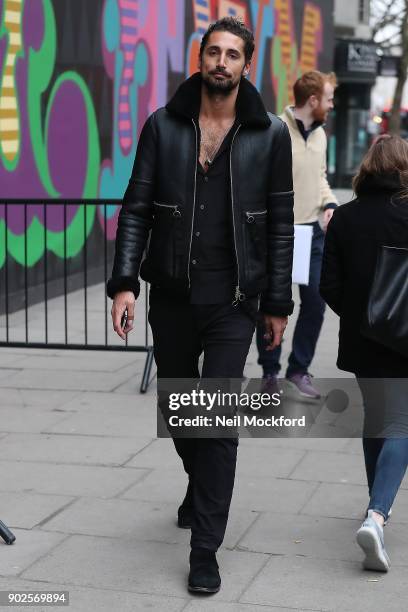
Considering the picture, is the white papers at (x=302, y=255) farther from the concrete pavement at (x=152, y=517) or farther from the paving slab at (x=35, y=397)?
the paving slab at (x=35, y=397)

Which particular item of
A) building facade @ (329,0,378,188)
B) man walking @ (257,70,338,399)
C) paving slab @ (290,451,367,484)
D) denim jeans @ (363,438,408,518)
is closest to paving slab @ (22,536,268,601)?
denim jeans @ (363,438,408,518)

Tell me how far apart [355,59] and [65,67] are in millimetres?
20151

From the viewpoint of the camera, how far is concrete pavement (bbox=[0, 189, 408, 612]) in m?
4.12

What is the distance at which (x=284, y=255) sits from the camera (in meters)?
4.42

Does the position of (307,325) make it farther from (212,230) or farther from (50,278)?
(50,278)

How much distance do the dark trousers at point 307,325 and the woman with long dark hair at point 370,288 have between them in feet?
8.11

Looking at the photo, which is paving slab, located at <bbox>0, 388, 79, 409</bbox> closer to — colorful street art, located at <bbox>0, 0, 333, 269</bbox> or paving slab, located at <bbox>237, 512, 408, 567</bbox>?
colorful street art, located at <bbox>0, 0, 333, 269</bbox>

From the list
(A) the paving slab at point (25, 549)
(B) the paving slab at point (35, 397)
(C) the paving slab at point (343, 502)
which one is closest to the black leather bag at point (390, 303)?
(C) the paving slab at point (343, 502)

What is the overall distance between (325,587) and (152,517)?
1028mm

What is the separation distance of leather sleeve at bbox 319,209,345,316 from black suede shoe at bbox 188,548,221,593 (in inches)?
43.5

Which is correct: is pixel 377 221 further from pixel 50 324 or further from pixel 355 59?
pixel 355 59

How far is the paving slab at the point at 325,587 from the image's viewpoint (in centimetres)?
401

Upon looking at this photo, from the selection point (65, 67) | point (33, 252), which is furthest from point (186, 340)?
point (65, 67)

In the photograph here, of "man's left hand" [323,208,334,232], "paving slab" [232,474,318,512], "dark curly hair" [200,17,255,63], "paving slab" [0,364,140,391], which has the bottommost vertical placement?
"paving slab" [0,364,140,391]
